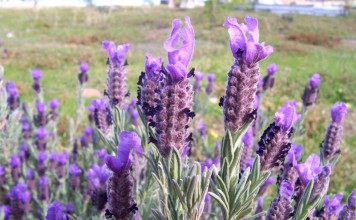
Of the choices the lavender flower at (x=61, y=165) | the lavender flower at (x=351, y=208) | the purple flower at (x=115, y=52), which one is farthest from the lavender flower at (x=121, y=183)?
the lavender flower at (x=61, y=165)

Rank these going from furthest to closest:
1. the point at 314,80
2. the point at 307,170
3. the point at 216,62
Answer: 1. the point at 216,62
2. the point at 314,80
3. the point at 307,170

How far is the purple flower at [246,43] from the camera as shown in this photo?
37.8 inches

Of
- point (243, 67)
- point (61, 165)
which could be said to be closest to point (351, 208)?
point (243, 67)

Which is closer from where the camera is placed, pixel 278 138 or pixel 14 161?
pixel 278 138

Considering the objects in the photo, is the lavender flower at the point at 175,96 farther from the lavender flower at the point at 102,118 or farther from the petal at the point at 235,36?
the lavender flower at the point at 102,118

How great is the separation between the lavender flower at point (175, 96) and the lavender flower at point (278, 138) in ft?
0.78

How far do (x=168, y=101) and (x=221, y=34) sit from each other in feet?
52.8

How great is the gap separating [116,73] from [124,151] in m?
0.74

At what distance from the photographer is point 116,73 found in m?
1.65

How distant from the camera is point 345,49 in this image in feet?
45.8

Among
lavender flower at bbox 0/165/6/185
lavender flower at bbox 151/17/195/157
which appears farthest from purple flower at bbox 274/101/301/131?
lavender flower at bbox 0/165/6/185

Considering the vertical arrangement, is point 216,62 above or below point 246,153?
below

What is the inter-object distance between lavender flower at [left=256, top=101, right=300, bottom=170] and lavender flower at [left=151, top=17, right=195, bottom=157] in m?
0.24

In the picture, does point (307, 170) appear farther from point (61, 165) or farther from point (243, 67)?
point (61, 165)
